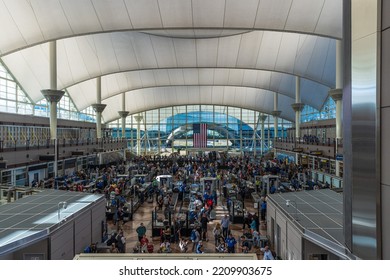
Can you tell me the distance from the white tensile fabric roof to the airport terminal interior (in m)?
0.11

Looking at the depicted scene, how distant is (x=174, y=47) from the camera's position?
2836 cm

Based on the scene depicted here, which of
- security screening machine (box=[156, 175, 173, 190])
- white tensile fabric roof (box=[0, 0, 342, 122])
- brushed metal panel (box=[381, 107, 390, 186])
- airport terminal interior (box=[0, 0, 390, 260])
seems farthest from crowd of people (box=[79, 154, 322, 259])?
white tensile fabric roof (box=[0, 0, 342, 122])

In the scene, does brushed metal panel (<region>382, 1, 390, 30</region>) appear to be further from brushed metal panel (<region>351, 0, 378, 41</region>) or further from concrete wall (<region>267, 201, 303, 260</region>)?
concrete wall (<region>267, 201, 303, 260</region>)

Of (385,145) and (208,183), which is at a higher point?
(385,145)

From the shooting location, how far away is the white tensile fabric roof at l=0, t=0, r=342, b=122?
59.1ft

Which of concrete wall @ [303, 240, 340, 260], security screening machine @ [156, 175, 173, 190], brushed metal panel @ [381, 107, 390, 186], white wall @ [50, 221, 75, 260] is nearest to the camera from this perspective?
brushed metal panel @ [381, 107, 390, 186]

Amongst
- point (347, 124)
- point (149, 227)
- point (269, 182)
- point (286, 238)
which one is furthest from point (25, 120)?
point (347, 124)

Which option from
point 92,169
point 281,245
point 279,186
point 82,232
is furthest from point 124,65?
point 281,245

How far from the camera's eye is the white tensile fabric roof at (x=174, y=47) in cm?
1800

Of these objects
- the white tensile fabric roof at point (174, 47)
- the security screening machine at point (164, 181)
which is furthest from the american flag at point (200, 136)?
the security screening machine at point (164, 181)

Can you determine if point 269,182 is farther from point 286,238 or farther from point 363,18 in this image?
point 363,18

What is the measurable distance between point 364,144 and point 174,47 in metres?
26.7

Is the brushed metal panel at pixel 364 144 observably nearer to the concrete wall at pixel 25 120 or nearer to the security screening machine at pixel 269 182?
the security screening machine at pixel 269 182

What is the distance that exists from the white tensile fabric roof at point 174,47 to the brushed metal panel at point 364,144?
51.8ft
